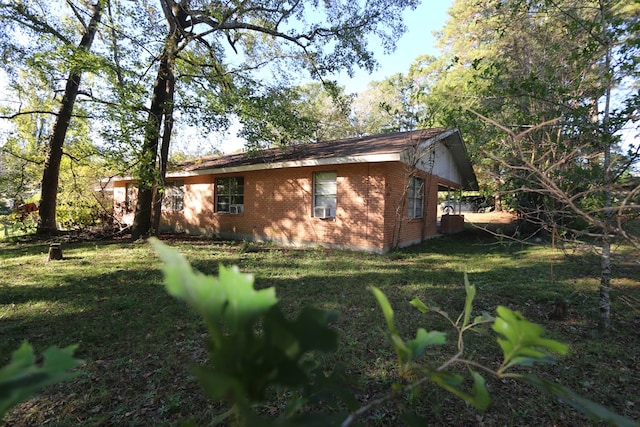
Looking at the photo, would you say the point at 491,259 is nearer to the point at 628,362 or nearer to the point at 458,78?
the point at 628,362

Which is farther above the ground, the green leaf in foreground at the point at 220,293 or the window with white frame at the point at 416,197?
the window with white frame at the point at 416,197

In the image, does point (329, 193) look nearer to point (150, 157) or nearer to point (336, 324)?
point (150, 157)

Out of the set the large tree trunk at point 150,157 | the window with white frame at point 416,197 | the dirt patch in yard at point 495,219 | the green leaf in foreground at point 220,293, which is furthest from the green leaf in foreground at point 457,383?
the dirt patch in yard at point 495,219

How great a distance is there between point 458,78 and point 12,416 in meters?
17.4

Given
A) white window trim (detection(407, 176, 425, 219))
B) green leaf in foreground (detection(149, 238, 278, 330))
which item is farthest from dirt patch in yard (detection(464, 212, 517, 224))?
green leaf in foreground (detection(149, 238, 278, 330))

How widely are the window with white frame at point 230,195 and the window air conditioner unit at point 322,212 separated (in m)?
3.65

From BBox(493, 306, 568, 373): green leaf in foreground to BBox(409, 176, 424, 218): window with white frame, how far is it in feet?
36.6

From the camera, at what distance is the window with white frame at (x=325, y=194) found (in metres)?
10.5

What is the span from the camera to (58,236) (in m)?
12.4

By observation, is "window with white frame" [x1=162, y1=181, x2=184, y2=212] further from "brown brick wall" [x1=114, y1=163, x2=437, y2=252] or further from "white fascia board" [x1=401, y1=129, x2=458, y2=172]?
"white fascia board" [x1=401, y1=129, x2=458, y2=172]

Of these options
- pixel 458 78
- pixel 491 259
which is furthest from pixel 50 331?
pixel 458 78

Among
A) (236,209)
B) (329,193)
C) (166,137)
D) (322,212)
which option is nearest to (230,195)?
(236,209)

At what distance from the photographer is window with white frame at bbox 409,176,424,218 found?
11.6 meters

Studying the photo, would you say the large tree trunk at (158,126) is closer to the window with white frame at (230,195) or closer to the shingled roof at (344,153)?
the shingled roof at (344,153)
